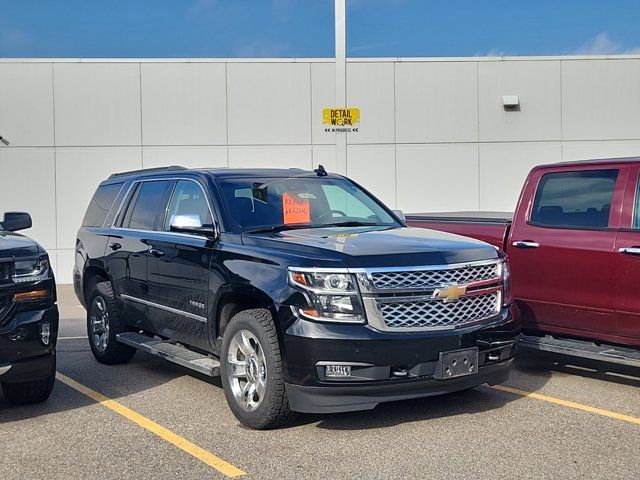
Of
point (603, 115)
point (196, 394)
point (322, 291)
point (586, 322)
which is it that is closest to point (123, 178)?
point (196, 394)

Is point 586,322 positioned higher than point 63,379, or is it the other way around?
point 586,322

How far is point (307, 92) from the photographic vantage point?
53.9 ft

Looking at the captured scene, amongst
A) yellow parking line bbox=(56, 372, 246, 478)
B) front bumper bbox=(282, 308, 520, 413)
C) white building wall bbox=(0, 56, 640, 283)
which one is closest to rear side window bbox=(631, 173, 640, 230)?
front bumper bbox=(282, 308, 520, 413)

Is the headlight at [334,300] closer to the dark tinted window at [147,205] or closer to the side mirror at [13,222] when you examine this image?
the dark tinted window at [147,205]

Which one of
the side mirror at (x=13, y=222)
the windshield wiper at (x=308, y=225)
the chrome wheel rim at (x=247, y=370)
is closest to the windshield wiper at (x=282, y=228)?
the windshield wiper at (x=308, y=225)

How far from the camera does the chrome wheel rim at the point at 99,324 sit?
783 cm

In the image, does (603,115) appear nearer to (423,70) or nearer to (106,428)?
(423,70)

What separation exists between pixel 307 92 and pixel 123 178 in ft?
29.2

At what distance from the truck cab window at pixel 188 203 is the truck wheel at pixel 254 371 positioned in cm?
112

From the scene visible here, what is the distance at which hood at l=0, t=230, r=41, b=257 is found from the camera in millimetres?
5510

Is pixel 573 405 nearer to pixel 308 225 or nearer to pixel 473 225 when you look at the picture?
pixel 473 225

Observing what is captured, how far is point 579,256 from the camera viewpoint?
6.50m

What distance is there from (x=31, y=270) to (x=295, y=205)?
83.5 inches

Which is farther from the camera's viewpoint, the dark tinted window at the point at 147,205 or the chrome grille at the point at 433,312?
the dark tinted window at the point at 147,205
